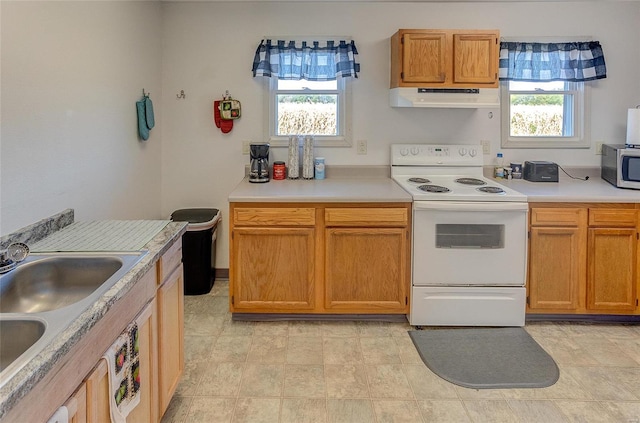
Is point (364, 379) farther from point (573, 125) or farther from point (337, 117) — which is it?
point (573, 125)

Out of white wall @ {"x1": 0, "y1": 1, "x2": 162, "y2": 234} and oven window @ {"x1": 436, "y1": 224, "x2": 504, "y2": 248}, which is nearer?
white wall @ {"x1": 0, "y1": 1, "x2": 162, "y2": 234}

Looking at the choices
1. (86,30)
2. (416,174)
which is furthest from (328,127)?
(86,30)

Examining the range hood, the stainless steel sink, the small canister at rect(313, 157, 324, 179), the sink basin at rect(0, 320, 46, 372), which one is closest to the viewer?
the sink basin at rect(0, 320, 46, 372)

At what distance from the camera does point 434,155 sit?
12.6 ft

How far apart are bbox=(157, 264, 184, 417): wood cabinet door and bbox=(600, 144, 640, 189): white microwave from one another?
3.06m

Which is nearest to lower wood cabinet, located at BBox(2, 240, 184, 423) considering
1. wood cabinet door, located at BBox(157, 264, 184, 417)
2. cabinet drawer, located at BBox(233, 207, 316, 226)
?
wood cabinet door, located at BBox(157, 264, 184, 417)

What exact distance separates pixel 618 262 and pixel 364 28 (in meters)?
2.47

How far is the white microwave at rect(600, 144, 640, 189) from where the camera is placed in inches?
132

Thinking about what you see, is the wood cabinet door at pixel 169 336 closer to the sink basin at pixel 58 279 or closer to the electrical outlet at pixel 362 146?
the sink basin at pixel 58 279

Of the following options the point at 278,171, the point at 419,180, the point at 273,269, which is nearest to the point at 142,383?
the point at 273,269

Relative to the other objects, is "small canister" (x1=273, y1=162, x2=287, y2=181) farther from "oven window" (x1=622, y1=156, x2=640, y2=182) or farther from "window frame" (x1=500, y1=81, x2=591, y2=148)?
"oven window" (x1=622, y1=156, x2=640, y2=182)

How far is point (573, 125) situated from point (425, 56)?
1462mm

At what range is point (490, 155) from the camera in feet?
12.8

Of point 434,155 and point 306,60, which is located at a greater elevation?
point 306,60
